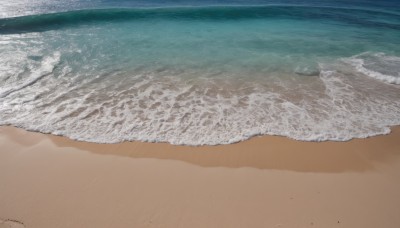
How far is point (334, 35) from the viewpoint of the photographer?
14.3 metres

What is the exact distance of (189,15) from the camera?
18625mm

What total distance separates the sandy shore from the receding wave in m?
13.3

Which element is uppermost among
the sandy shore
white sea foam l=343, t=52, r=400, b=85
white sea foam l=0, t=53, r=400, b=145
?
white sea foam l=343, t=52, r=400, b=85

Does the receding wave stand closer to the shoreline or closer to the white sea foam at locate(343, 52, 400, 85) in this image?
the white sea foam at locate(343, 52, 400, 85)

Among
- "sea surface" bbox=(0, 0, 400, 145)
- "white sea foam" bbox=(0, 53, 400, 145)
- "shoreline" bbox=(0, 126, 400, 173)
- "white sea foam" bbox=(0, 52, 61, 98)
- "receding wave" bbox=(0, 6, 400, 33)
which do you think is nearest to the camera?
"shoreline" bbox=(0, 126, 400, 173)

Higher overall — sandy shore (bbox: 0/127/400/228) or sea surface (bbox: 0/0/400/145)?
sea surface (bbox: 0/0/400/145)

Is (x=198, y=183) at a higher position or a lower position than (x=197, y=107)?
lower

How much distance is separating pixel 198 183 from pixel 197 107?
252cm

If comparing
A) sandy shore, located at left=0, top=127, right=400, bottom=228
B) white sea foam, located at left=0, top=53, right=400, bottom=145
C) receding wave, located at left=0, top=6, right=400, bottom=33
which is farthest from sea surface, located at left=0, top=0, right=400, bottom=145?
receding wave, located at left=0, top=6, right=400, bottom=33

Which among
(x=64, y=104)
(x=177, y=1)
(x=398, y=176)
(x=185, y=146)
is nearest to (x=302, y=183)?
(x=398, y=176)

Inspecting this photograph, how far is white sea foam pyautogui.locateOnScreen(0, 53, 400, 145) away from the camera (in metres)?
5.30

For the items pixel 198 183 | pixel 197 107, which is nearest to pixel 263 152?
pixel 198 183

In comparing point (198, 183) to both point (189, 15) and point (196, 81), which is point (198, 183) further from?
point (189, 15)

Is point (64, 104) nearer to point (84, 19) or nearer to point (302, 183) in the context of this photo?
point (302, 183)
